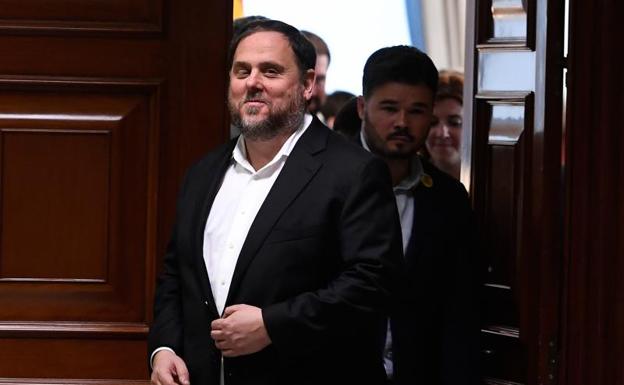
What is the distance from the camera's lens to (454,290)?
140 inches

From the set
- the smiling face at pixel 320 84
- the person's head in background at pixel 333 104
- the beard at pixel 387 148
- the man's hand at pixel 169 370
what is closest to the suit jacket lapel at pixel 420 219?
the beard at pixel 387 148

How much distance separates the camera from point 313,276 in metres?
2.93

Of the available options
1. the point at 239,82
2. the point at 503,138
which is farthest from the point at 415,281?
the point at 239,82

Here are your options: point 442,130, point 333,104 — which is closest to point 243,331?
point 442,130

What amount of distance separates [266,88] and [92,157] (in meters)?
0.74

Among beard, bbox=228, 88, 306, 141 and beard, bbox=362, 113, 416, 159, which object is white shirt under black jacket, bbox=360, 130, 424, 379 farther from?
beard, bbox=228, 88, 306, 141

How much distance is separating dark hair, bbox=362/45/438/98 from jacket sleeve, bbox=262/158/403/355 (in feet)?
2.31

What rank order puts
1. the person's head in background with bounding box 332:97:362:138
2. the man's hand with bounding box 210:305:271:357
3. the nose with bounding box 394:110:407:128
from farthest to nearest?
Result: the person's head in background with bounding box 332:97:362:138 < the nose with bounding box 394:110:407:128 < the man's hand with bounding box 210:305:271:357

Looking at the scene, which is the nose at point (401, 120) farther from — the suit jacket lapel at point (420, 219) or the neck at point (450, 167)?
the neck at point (450, 167)

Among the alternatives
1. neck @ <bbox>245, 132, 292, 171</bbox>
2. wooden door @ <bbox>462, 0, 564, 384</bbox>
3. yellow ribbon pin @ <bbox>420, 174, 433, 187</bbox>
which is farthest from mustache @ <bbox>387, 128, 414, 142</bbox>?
neck @ <bbox>245, 132, 292, 171</bbox>

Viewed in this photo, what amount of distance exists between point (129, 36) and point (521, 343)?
51.9 inches

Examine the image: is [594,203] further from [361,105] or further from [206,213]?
[206,213]

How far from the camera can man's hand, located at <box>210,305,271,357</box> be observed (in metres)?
2.84

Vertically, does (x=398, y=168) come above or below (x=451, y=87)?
below
